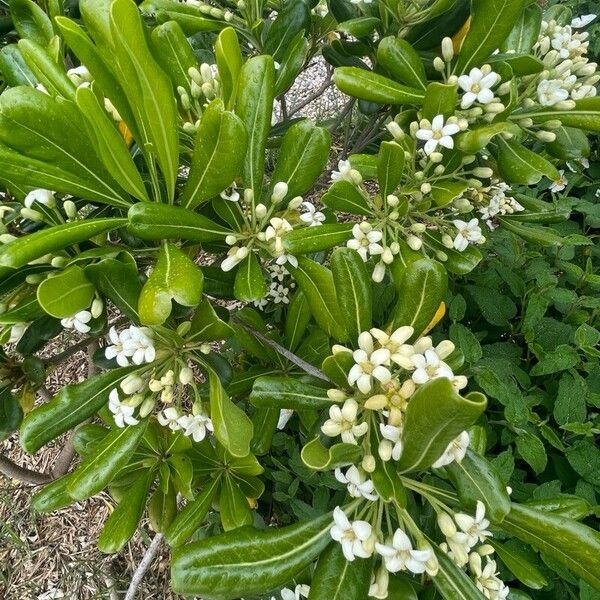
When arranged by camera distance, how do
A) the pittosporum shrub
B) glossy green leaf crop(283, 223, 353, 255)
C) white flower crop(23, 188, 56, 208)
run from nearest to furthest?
the pittosporum shrub < white flower crop(23, 188, 56, 208) < glossy green leaf crop(283, 223, 353, 255)

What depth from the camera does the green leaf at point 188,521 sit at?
151 cm

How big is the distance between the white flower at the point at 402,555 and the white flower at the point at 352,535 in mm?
32

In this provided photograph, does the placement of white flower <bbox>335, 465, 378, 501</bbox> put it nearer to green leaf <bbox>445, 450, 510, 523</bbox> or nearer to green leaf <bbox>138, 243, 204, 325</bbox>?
green leaf <bbox>445, 450, 510, 523</bbox>

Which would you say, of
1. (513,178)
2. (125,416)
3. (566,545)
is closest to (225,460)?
(125,416)

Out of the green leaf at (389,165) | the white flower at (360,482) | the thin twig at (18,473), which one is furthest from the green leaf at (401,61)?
the thin twig at (18,473)

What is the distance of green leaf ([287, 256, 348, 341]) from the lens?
1.27 metres

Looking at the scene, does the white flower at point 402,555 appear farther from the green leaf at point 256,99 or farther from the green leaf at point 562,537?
the green leaf at point 256,99

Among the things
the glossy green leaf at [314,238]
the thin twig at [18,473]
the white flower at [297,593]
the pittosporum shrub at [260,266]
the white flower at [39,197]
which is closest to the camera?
the pittosporum shrub at [260,266]

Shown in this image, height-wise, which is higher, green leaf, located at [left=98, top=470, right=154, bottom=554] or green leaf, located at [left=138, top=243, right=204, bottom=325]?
green leaf, located at [left=138, top=243, right=204, bottom=325]

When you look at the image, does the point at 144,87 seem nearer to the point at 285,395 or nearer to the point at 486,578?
the point at 285,395

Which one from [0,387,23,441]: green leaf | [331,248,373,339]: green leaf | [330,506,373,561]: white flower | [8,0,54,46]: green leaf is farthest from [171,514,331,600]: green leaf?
[8,0,54,46]: green leaf

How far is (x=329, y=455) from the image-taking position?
105cm

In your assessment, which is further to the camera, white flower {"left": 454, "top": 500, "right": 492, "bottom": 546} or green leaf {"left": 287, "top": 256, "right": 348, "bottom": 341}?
green leaf {"left": 287, "top": 256, "right": 348, "bottom": 341}

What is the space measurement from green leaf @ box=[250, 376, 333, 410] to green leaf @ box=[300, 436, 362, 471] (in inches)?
6.6
